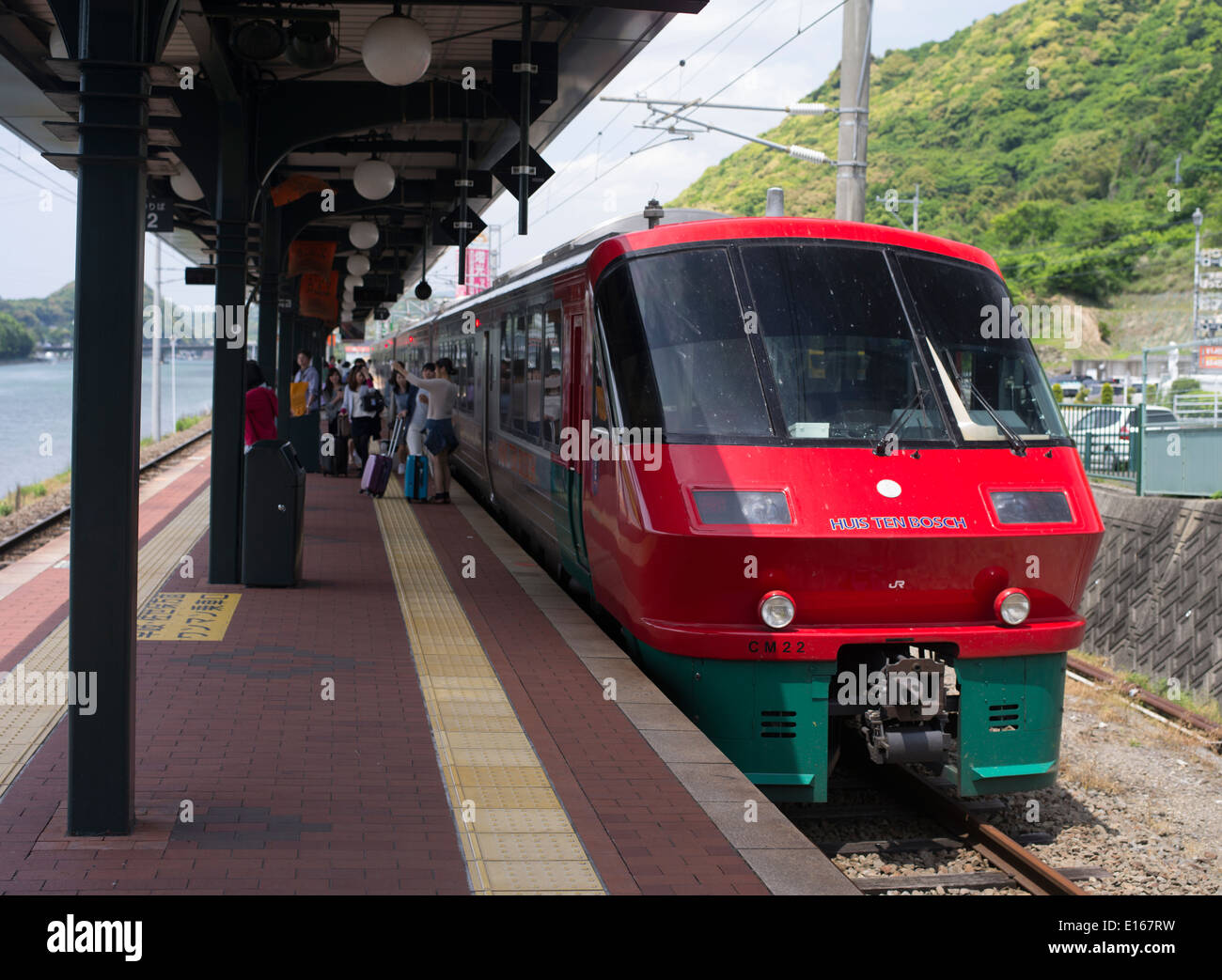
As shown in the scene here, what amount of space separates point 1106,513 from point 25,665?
49.0 ft

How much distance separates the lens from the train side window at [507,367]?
13.5m

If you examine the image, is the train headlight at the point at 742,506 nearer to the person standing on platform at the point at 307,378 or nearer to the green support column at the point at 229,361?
the green support column at the point at 229,361

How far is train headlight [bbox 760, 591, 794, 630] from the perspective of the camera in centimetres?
660

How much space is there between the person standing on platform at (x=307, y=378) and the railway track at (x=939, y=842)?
12460 mm

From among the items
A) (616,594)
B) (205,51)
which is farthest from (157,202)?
(616,594)

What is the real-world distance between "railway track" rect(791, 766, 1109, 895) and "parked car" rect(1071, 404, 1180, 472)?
46.7 feet

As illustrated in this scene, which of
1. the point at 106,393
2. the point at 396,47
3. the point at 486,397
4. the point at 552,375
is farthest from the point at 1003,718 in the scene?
the point at 486,397

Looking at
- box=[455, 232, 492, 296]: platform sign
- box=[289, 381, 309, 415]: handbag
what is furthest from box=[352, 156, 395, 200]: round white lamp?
box=[455, 232, 492, 296]: platform sign

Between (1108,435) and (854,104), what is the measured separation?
11.0 metres

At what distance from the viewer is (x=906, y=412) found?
718 centimetres

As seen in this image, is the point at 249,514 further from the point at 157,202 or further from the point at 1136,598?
the point at 1136,598

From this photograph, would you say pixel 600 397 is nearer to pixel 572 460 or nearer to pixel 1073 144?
pixel 572 460

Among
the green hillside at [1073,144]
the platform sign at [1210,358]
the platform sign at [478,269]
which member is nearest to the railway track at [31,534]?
the platform sign at [1210,358]

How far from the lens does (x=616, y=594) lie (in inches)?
305
